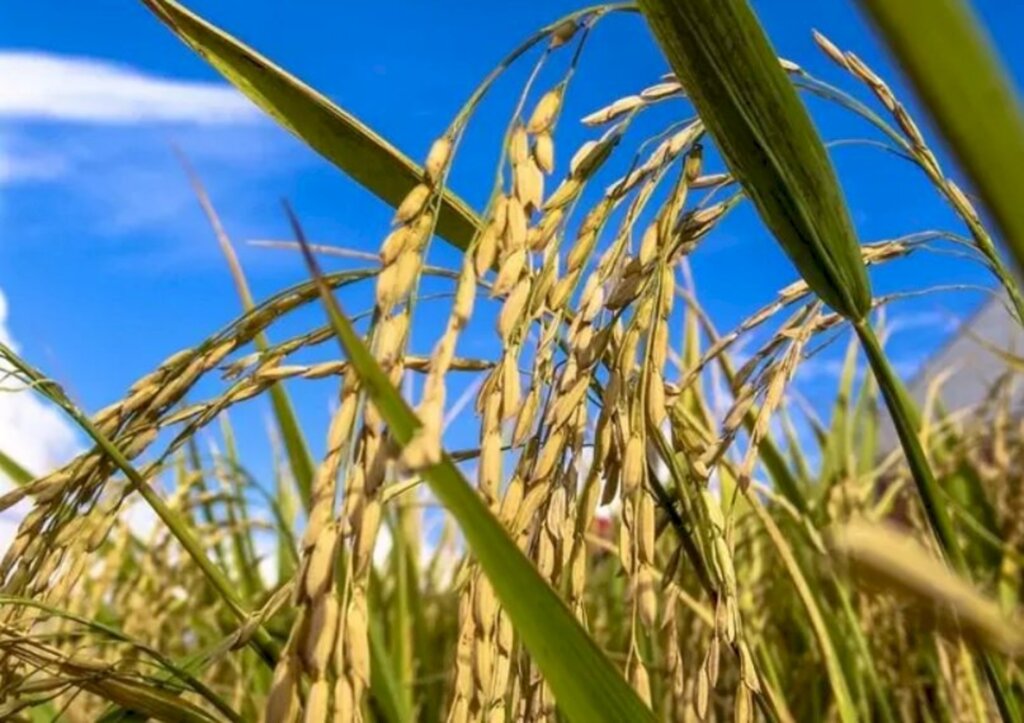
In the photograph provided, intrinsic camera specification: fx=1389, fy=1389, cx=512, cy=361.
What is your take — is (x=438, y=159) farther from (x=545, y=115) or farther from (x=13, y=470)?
(x=13, y=470)

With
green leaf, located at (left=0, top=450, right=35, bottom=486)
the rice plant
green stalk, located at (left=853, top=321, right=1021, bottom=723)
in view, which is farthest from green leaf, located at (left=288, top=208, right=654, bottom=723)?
green leaf, located at (left=0, top=450, right=35, bottom=486)

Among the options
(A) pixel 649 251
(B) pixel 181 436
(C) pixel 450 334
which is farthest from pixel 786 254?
(B) pixel 181 436

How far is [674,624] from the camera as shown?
1.62 ft

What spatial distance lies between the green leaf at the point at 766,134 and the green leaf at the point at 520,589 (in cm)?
16

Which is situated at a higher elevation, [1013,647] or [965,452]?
[965,452]

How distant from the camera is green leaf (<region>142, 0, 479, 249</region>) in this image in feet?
2.13

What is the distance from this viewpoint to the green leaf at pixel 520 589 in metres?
0.33

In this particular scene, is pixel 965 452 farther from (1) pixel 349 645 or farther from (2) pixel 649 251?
(1) pixel 349 645

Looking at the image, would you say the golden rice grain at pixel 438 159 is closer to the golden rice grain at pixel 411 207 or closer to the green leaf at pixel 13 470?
the golden rice grain at pixel 411 207

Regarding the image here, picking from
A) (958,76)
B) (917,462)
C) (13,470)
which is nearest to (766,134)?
(917,462)

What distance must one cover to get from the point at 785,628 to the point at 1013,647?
61.7 inches

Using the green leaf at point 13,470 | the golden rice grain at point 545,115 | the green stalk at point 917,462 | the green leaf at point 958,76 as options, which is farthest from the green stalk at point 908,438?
the green leaf at point 13,470

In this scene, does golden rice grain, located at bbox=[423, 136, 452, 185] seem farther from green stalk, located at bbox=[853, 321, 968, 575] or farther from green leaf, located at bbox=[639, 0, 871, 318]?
green stalk, located at bbox=[853, 321, 968, 575]

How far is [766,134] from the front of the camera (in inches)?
18.7
